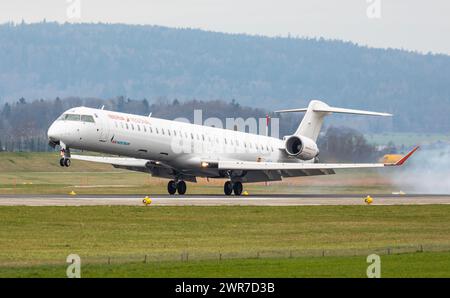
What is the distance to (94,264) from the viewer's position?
28.1 metres

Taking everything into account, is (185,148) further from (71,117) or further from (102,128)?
(71,117)

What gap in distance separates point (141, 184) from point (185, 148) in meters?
18.0

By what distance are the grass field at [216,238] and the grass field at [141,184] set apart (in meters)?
20.0

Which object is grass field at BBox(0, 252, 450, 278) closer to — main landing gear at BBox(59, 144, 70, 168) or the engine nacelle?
main landing gear at BBox(59, 144, 70, 168)

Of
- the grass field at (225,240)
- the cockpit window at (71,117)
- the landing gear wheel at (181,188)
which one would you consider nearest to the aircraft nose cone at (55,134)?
the cockpit window at (71,117)

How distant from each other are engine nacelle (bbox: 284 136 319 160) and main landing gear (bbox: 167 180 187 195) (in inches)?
312

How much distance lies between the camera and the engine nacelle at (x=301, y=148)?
66500 mm

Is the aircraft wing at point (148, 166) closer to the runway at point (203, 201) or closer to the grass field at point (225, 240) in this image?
the runway at point (203, 201)

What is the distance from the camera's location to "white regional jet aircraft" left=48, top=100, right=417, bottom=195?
55875 mm

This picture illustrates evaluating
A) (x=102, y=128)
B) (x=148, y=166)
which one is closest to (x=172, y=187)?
(x=148, y=166)

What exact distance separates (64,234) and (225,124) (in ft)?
218

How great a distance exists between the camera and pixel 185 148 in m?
60.7
